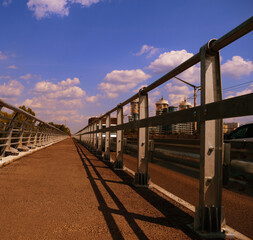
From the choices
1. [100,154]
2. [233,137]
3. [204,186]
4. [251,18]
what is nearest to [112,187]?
[204,186]

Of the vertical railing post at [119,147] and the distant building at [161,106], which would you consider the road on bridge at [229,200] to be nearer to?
the distant building at [161,106]

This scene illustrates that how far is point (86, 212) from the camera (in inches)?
117

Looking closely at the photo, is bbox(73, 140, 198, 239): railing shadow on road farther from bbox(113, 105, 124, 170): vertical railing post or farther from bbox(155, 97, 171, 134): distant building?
bbox(113, 105, 124, 170): vertical railing post

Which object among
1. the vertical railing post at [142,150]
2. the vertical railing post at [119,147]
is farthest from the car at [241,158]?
the vertical railing post at [119,147]

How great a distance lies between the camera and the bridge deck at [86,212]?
2.40 metres

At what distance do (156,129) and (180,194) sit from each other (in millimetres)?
1244

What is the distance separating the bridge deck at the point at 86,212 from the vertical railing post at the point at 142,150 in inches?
9.3

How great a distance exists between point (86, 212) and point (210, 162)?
1605 millimetres

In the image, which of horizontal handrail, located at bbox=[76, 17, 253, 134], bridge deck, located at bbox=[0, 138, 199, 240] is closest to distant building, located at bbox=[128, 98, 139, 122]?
horizontal handrail, located at bbox=[76, 17, 253, 134]

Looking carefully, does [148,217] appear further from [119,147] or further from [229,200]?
[119,147]

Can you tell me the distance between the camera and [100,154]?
441 inches

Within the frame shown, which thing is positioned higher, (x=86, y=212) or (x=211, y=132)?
(x=211, y=132)

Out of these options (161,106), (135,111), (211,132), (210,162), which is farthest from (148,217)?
(135,111)

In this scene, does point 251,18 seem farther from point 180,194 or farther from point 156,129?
point 180,194
